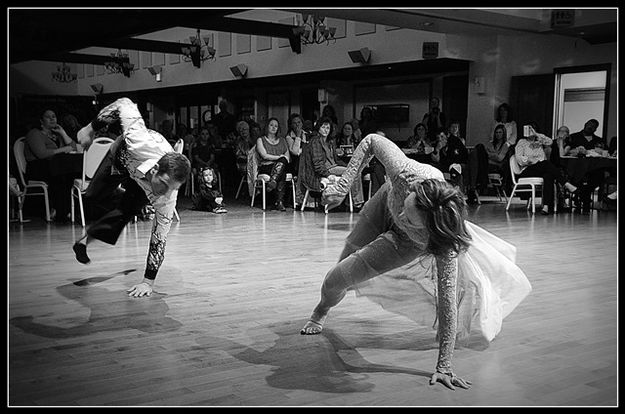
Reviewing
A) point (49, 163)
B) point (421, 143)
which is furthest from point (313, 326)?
point (421, 143)

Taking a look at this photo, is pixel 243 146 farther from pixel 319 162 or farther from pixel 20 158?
A: pixel 20 158

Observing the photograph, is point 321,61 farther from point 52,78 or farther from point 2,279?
point 2,279

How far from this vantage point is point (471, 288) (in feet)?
10.0

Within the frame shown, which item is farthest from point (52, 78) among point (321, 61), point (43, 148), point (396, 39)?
point (43, 148)

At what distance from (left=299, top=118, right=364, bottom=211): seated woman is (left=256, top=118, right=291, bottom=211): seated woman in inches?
15.0

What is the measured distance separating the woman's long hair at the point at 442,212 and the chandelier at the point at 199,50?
13.9 metres

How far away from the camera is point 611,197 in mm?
9336

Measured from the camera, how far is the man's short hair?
3748 millimetres

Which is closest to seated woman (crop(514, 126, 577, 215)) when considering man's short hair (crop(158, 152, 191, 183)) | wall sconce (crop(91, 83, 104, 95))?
man's short hair (crop(158, 152, 191, 183))

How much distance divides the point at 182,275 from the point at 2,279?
234 centimetres

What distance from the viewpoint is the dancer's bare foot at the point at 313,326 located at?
3365 millimetres

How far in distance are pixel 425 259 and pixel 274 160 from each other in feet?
19.1

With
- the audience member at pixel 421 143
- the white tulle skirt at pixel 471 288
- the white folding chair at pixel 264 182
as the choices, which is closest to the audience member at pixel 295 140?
the white folding chair at pixel 264 182
